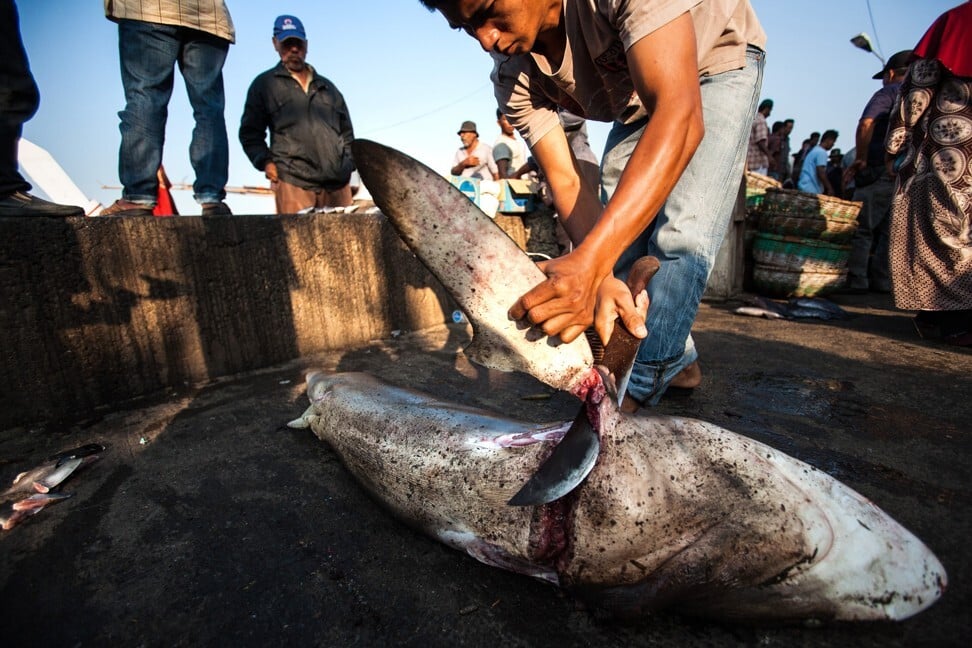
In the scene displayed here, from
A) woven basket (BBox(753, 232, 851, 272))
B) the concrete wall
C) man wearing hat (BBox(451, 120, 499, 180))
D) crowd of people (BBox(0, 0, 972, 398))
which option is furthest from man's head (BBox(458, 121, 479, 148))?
woven basket (BBox(753, 232, 851, 272))

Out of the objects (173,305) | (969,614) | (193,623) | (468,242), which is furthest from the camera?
(173,305)

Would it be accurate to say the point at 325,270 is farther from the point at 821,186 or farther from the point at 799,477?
the point at 821,186

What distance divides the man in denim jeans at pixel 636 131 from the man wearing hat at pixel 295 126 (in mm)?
3160

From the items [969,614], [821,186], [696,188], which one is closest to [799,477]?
[969,614]

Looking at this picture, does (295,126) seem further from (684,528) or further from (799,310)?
(799,310)

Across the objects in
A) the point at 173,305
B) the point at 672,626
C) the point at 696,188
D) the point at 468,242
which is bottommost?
the point at 672,626

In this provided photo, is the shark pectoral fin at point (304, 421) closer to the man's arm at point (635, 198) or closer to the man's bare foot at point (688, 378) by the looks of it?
the man's arm at point (635, 198)

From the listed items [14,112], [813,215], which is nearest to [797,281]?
[813,215]

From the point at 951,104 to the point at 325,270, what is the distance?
502 centimetres

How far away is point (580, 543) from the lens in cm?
133

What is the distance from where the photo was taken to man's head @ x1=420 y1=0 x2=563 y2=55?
1.58 metres

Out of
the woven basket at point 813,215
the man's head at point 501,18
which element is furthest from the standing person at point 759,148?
the man's head at point 501,18

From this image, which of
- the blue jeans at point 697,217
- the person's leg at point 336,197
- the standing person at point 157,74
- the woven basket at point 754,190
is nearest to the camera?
the blue jeans at point 697,217

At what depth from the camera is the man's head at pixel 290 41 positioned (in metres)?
4.66
